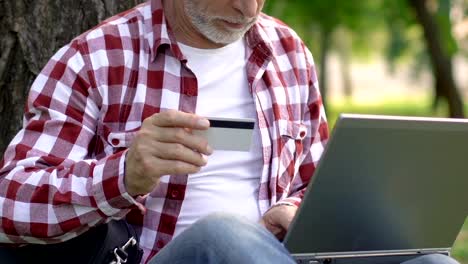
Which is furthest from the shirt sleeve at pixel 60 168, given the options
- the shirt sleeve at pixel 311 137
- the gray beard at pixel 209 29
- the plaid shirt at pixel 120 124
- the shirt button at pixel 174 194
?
the shirt sleeve at pixel 311 137

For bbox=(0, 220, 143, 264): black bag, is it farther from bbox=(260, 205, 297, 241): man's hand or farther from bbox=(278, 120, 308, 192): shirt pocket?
bbox=(278, 120, 308, 192): shirt pocket

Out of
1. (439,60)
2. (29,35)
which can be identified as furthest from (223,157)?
(439,60)

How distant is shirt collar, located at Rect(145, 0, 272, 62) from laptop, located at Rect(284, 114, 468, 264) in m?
0.72

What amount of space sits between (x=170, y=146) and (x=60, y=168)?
43cm

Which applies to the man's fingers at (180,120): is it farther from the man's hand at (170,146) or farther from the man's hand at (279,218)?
the man's hand at (279,218)

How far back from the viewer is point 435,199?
2311 mm

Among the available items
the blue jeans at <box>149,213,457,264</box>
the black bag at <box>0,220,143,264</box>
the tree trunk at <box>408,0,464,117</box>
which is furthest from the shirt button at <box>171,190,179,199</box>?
the tree trunk at <box>408,0,464,117</box>

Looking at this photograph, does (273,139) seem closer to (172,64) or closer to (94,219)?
(172,64)

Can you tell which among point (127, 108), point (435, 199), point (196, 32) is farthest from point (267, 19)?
point (435, 199)

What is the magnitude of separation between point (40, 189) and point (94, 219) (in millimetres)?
160

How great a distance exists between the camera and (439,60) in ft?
35.4

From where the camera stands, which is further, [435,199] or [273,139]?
[273,139]

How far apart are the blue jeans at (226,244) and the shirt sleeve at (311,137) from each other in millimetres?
749

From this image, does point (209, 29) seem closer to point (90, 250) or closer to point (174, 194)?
point (174, 194)
